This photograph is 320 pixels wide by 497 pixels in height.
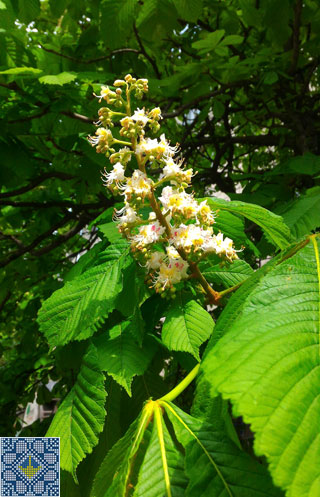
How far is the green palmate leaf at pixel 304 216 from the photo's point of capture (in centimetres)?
140

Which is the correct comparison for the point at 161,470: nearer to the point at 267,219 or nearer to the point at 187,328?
the point at 187,328

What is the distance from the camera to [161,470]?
70 centimetres

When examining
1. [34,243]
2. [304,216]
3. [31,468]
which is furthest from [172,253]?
[34,243]

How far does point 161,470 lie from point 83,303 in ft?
1.38

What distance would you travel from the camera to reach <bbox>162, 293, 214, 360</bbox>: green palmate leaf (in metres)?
0.91

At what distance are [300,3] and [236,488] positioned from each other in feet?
8.23

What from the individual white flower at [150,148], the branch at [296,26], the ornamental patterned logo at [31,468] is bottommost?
the ornamental patterned logo at [31,468]

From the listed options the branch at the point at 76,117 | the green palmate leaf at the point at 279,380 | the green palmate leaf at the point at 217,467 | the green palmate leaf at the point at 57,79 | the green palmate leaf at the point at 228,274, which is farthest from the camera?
the branch at the point at 76,117

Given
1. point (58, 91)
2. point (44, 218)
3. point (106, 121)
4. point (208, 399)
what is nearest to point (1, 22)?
point (58, 91)

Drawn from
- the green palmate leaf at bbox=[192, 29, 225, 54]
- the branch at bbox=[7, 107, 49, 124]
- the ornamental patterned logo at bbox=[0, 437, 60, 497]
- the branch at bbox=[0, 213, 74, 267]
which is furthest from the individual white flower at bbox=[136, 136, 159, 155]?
the branch at bbox=[0, 213, 74, 267]

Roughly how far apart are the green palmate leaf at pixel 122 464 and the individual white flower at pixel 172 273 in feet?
0.99

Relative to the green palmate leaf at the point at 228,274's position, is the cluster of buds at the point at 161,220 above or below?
above

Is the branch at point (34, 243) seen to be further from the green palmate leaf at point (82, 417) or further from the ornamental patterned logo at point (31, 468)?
the green palmate leaf at point (82, 417)

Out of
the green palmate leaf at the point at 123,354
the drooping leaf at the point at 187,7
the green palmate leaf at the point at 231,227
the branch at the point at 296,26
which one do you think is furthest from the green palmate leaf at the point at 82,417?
the branch at the point at 296,26
